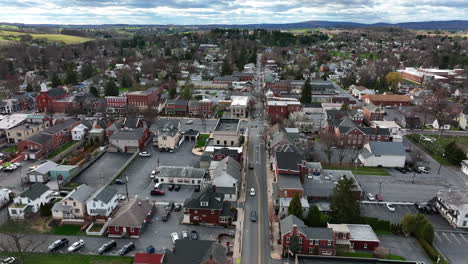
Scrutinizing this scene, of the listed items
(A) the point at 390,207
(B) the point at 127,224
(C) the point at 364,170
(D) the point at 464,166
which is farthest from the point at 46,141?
(D) the point at 464,166

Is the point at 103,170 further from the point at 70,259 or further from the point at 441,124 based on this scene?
the point at 441,124

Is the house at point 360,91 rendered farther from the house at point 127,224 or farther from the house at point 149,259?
the house at point 149,259

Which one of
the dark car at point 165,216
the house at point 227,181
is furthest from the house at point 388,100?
the dark car at point 165,216

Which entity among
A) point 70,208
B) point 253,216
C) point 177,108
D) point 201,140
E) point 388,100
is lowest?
point 253,216

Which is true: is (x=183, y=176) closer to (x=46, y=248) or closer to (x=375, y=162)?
(x=46, y=248)

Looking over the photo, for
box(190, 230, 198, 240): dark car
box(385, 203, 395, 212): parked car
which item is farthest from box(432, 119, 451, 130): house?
box(190, 230, 198, 240): dark car

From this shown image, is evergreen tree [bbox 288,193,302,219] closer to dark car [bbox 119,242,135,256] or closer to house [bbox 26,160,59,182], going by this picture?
dark car [bbox 119,242,135,256]
